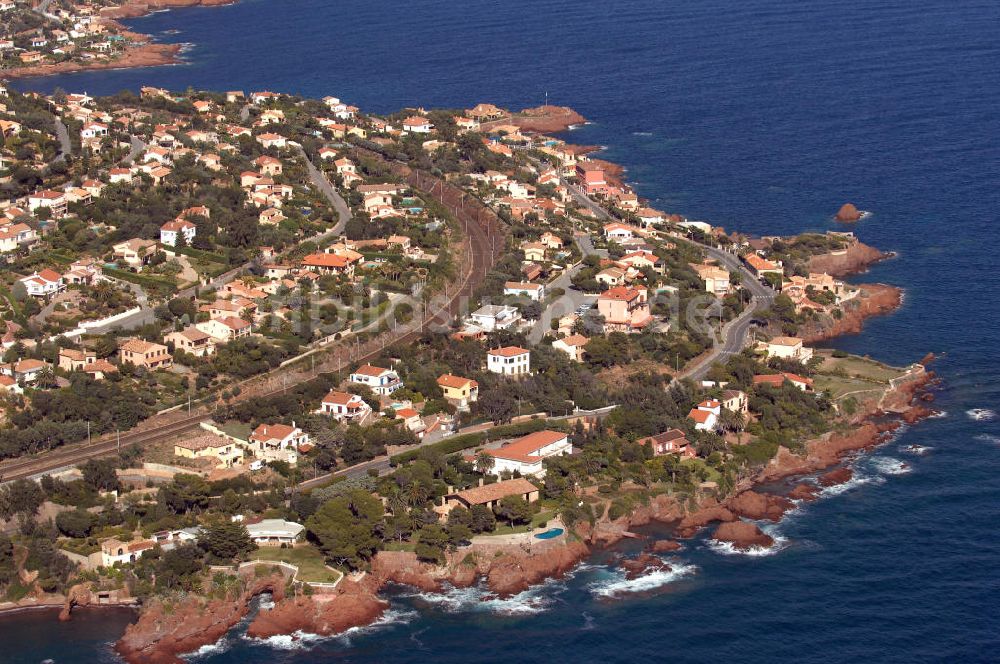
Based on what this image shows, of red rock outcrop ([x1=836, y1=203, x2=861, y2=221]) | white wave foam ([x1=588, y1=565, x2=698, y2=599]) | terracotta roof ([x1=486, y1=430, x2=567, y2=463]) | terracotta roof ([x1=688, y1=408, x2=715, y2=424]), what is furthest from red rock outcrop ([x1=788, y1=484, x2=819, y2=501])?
red rock outcrop ([x1=836, y1=203, x2=861, y2=221])

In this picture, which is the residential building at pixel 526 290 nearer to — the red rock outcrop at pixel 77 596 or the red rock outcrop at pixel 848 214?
the red rock outcrop at pixel 848 214

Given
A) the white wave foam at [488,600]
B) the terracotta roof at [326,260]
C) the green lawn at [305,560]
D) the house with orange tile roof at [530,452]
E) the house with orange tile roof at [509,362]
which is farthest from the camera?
the terracotta roof at [326,260]

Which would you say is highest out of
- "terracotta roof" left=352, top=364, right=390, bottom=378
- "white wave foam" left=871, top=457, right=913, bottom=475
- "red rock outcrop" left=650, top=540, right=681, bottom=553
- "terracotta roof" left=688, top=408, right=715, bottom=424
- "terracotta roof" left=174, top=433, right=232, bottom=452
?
"terracotta roof" left=352, top=364, right=390, bottom=378

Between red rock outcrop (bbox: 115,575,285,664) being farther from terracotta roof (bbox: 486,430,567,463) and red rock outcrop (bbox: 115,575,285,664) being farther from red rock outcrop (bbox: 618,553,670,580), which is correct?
red rock outcrop (bbox: 618,553,670,580)

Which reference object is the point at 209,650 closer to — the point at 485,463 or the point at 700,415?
the point at 485,463

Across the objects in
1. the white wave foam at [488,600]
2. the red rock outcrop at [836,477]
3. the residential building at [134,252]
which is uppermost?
the residential building at [134,252]

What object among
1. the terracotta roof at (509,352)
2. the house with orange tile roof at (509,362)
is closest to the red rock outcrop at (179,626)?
the house with orange tile roof at (509,362)
